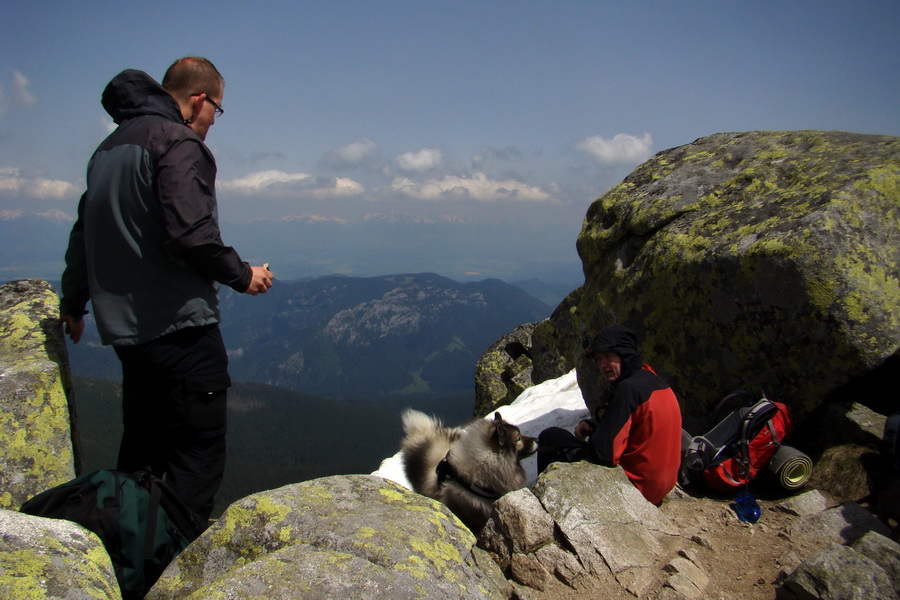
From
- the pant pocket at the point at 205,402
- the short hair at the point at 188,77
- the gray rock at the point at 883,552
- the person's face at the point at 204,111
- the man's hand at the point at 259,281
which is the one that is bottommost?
the gray rock at the point at 883,552

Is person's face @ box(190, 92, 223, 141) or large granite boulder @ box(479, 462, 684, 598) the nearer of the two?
large granite boulder @ box(479, 462, 684, 598)

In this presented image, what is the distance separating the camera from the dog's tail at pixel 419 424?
22.9 ft

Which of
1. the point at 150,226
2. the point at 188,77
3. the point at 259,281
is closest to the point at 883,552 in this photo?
the point at 259,281

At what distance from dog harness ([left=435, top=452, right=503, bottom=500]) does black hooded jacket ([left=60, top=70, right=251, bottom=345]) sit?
3141 millimetres

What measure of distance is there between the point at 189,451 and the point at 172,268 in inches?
64.6

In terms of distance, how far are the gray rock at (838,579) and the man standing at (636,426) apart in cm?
180

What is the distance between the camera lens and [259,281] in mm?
4582

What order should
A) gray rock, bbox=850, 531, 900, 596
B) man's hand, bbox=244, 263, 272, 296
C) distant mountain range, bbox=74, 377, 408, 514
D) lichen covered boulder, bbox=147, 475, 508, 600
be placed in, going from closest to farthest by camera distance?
lichen covered boulder, bbox=147, 475, 508, 600 → gray rock, bbox=850, 531, 900, 596 → man's hand, bbox=244, 263, 272, 296 → distant mountain range, bbox=74, 377, 408, 514

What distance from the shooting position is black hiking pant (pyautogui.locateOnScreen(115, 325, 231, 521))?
4.36 meters

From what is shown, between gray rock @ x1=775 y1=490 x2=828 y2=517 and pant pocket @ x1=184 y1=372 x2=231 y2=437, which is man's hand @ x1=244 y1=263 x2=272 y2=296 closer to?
pant pocket @ x1=184 y1=372 x2=231 y2=437

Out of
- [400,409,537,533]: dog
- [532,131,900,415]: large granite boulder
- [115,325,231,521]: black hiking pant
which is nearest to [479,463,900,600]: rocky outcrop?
[400,409,537,533]: dog

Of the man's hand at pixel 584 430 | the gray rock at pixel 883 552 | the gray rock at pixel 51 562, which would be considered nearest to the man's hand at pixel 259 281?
the gray rock at pixel 51 562

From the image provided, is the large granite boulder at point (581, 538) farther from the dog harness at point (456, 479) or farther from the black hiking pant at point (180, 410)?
the black hiking pant at point (180, 410)

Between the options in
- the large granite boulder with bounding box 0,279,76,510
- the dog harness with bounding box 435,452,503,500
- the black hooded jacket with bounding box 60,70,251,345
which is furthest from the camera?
the dog harness with bounding box 435,452,503,500
